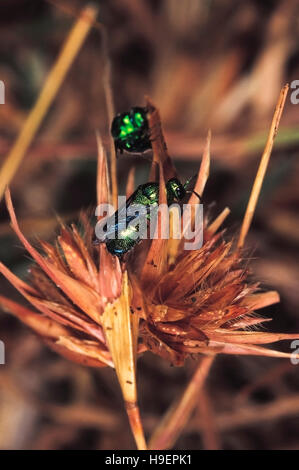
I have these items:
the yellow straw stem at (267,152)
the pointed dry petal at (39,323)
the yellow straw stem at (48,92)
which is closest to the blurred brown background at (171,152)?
the yellow straw stem at (48,92)

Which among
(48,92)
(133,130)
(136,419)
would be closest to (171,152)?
(48,92)

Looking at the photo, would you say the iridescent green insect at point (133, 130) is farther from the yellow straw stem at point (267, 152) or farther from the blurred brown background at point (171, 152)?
the blurred brown background at point (171, 152)

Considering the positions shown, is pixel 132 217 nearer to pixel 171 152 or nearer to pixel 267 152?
pixel 267 152

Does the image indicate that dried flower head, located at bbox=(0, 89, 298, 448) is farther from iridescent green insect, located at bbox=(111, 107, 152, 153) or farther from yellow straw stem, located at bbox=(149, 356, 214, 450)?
yellow straw stem, located at bbox=(149, 356, 214, 450)
